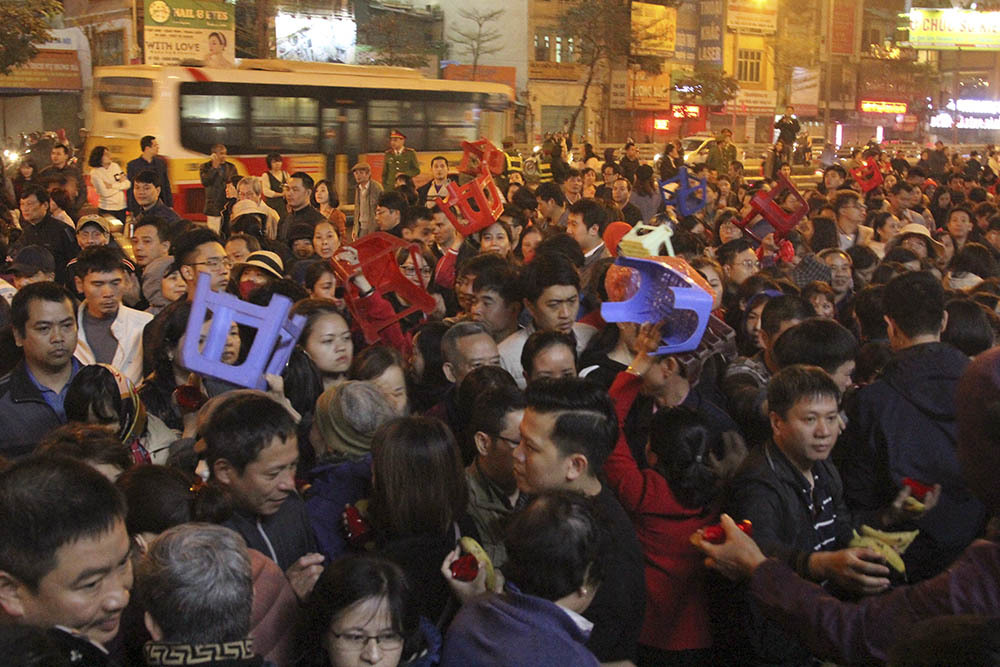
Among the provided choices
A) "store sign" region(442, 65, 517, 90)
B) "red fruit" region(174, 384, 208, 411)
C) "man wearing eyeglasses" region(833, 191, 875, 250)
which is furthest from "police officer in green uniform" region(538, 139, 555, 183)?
"store sign" region(442, 65, 517, 90)

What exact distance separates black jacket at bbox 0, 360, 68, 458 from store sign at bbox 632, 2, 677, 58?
41014 mm

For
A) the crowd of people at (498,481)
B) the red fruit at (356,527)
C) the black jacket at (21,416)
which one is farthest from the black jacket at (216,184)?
the red fruit at (356,527)

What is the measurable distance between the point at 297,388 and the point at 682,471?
5.93ft

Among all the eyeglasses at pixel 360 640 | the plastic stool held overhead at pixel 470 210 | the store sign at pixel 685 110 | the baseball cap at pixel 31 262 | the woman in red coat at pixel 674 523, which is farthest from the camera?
the store sign at pixel 685 110

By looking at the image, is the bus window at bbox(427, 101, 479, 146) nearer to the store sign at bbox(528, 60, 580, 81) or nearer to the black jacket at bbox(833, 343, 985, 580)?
the black jacket at bbox(833, 343, 985, 580)

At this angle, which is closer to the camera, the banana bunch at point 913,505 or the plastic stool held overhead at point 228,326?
the banana bunch at point 913,505

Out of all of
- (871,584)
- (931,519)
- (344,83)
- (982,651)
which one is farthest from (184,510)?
(344,83)

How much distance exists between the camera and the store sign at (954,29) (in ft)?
131

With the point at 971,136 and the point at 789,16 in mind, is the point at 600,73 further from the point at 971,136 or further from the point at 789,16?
the point at 971,136

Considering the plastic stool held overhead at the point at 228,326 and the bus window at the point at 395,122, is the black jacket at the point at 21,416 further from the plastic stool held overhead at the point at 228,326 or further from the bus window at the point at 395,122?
the bus window at the point at 395,122

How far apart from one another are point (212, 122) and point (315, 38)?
17397mm

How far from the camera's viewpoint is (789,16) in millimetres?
54500

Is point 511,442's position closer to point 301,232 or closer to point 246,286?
point 246,286

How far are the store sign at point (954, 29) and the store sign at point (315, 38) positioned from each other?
20546 mm
